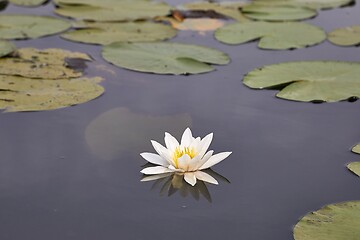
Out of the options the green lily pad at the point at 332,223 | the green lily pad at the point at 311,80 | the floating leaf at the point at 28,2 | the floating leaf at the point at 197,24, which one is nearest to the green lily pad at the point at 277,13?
the floating leaf at the point at 197,24

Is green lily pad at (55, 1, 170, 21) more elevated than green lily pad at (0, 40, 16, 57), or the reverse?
green lily pad at (55, 1, 170, 21)

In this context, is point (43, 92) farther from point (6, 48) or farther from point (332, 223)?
point (332, 223)

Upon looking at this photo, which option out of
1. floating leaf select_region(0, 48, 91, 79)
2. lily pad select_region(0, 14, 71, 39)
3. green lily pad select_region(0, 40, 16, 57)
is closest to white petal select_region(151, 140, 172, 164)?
floating leaf select_region(0, 48, 91, 79)

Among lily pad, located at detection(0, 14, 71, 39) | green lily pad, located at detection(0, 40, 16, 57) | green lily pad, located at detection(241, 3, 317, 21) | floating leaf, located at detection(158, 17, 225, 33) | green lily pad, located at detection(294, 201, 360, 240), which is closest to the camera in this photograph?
green lily pad, located at detection(294, 201, 360, 240)

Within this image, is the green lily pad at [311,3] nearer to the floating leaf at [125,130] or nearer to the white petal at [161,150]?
the floating leaf at [125,130]

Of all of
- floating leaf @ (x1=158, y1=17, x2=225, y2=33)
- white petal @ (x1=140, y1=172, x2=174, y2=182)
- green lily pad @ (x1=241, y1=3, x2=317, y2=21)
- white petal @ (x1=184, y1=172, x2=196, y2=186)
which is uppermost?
green lily pad @ (x1=241, y1=3, x2=317, y2=21)

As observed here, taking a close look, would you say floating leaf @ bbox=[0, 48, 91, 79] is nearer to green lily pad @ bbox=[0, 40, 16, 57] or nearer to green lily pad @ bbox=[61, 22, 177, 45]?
green lily pad @ bbox=[0, 40, 16, 57]
